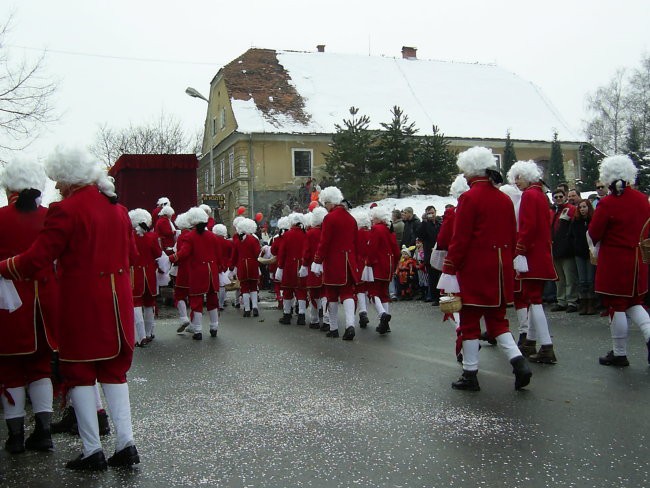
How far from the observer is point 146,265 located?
33.5 ft

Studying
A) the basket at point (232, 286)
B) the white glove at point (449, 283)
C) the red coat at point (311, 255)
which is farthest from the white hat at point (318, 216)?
the white glove at point (449, 283)

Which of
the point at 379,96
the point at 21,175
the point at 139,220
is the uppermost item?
the point at 379,96

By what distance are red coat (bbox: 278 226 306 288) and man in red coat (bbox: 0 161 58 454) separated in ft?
25.9

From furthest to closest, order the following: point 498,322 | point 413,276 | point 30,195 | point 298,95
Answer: point 298,95 < point 413,276 < point 498,322 < point 30,195

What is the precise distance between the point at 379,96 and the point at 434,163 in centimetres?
1199

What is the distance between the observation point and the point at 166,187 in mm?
18062

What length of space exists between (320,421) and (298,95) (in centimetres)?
3692

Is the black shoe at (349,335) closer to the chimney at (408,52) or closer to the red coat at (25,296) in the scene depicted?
the red coat at (25,296)

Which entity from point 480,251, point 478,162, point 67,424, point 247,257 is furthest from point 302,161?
point 67,424

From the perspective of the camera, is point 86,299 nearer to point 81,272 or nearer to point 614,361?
point 81,272

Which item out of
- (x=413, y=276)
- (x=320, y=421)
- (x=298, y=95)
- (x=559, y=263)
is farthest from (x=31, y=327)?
(x=298, y=95)

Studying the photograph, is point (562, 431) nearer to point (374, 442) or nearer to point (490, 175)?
point (374, 442)

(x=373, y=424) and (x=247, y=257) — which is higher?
(x=247, y=257)

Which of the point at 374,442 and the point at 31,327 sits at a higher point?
the point at 31,327
